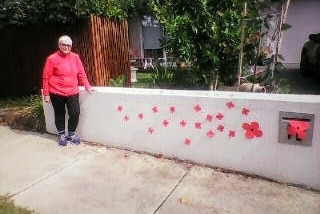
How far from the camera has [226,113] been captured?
4.45 meters

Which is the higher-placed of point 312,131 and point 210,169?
point 312,131

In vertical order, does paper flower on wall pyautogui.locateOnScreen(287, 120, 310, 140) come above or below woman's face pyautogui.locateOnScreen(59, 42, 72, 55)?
below

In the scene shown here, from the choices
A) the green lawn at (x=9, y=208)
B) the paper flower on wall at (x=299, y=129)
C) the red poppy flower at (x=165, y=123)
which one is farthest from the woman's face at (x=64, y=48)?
the paper flower on wall at (x=299, y=129)

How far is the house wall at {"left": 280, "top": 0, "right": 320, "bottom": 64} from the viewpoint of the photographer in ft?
45.9

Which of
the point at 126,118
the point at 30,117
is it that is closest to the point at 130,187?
the point at 126,118

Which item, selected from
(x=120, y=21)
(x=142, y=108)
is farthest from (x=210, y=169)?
(x=120, y=21)

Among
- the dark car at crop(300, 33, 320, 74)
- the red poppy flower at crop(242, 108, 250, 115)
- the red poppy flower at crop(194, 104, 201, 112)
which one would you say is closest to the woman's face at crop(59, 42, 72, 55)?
the red poppy flower at crop(194, 104, 201, 112)

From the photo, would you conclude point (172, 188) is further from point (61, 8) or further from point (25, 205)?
point (61, 8)

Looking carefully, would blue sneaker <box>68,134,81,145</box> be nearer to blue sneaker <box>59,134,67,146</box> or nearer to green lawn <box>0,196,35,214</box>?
blue sneaker <box>59,134,67,146</box>

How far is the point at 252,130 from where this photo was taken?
4316 millimetres

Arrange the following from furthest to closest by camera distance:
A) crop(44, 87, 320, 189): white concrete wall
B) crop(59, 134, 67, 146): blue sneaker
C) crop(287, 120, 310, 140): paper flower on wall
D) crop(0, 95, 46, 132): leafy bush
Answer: crop(0, 95, 46, 132): leafy bush < crop(59, 134, 67, 146): blue sneaker < crop(44, 87, 320, 189): white concrete wall < crop(287, 120, 310, 140): paper flower on wall

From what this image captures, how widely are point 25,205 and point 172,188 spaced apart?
160 centimetres

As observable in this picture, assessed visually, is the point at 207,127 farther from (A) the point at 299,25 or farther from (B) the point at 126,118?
(A) the point at 299,25

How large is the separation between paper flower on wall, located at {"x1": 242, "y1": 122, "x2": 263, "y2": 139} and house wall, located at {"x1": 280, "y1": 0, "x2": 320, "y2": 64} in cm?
1077
